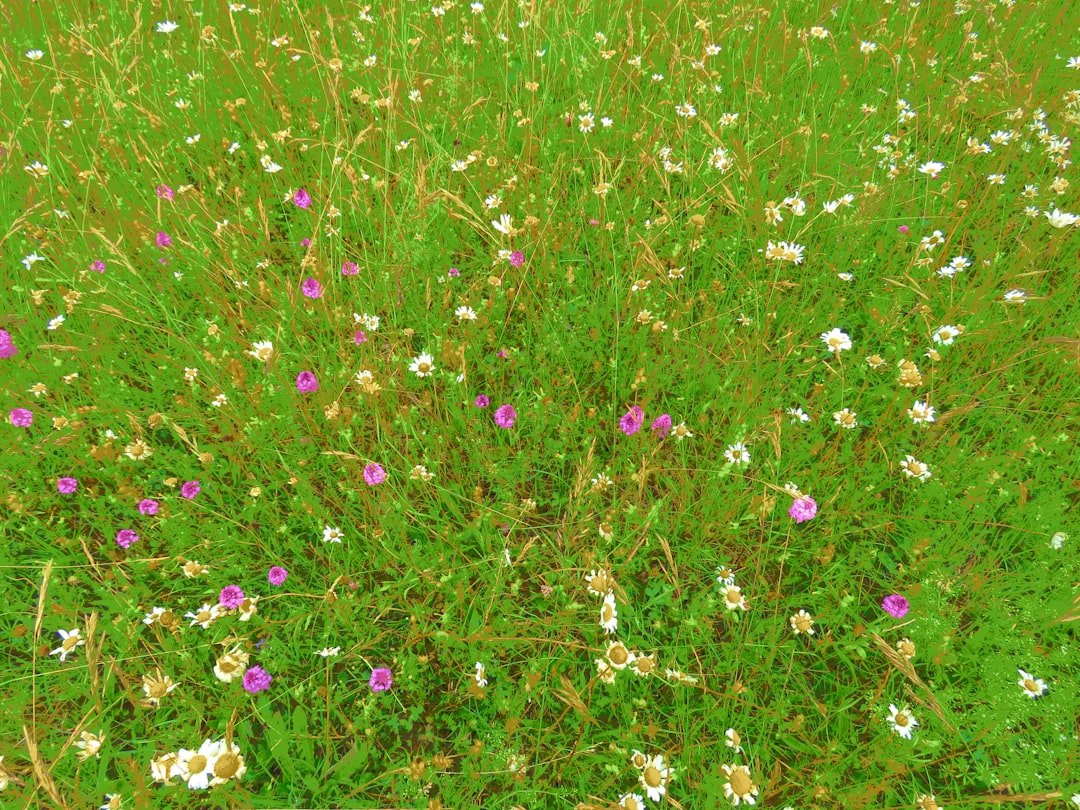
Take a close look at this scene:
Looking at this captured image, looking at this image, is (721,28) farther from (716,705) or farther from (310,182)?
(716,705)

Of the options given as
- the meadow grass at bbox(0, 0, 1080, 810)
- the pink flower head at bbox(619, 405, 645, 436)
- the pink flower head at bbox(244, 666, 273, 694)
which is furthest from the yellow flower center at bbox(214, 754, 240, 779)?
the pink flower head at bbox(619, 405, 645, 436)

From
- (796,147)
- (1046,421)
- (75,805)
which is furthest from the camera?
(796,147)

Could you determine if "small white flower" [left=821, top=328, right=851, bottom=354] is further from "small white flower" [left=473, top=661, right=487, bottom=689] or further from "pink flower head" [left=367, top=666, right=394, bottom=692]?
"pink flower head" [left=367, top=666, right=394, bottom=692]

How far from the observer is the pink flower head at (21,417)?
1914mm

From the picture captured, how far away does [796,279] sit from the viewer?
2449 millimetres

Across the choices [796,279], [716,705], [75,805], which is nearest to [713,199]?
[796,279]

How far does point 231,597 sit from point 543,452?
1.10m

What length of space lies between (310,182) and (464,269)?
1.01 m

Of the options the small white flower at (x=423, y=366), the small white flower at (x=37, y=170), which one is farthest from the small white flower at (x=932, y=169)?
the small white flower at (x=37, y=170)

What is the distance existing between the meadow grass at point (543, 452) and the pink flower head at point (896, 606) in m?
0.03

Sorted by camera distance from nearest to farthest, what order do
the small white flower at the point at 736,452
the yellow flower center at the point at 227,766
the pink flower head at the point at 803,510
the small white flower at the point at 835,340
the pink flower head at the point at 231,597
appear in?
1. the yellow flower center at the point at 227,766
2. the pink flower head at the point at 231,597
3. the pink flower head at the point at 803,510
4. the small white flower at the point at 736,452
5. the small white flower at the point at 835,340

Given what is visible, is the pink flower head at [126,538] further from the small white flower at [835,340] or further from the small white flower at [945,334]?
the small white flower at [945,334]

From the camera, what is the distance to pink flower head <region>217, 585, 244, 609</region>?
1615mm

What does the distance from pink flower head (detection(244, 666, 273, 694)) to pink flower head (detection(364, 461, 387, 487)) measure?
0.61 m
